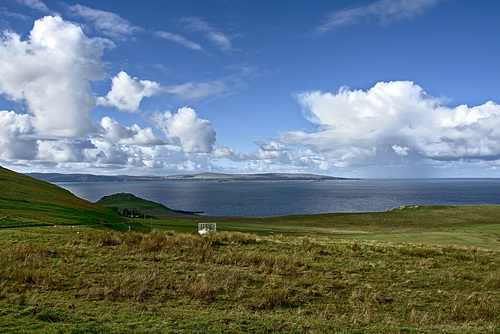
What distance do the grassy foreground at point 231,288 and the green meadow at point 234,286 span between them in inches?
1.8

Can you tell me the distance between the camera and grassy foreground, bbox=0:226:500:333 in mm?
7703

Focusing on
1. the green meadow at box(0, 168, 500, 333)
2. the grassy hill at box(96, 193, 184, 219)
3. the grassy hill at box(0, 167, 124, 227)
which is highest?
the grassy hill at box(0, 167, 124, 227)

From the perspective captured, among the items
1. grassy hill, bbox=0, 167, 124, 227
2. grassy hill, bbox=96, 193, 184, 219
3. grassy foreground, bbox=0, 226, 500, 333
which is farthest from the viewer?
grassy hill, bbox=96, 193, 184, 219

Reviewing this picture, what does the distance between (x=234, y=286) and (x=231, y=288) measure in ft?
0.76

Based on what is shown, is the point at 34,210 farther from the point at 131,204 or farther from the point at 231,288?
the point at 131,204

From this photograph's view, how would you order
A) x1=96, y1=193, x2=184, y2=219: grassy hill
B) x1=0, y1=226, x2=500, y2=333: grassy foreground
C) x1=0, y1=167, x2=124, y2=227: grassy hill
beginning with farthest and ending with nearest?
x1=96, y1=193, x2=184, y2=219: grassy hill, x1=0, y1=167, x2=124, y2=227: grassy hill, x1=0, y1=226, x2=500, y2=333: grassy foreground

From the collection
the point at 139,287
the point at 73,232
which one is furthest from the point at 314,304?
the point at 73,232

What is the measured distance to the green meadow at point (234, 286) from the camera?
7711mm

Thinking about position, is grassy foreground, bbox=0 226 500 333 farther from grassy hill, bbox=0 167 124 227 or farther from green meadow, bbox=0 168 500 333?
grassy hill, bbox=0 167 124 227

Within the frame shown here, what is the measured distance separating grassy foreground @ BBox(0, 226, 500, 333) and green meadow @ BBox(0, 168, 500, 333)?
0.05m

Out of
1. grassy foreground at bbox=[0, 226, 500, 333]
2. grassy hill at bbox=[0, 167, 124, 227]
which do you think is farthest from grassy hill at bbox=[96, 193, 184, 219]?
grassy foreground at bbox=[0, 226, 500, 333]

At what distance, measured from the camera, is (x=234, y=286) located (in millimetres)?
10945

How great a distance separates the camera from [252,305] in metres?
9.42

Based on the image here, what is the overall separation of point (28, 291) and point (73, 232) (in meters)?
→ 11.3
